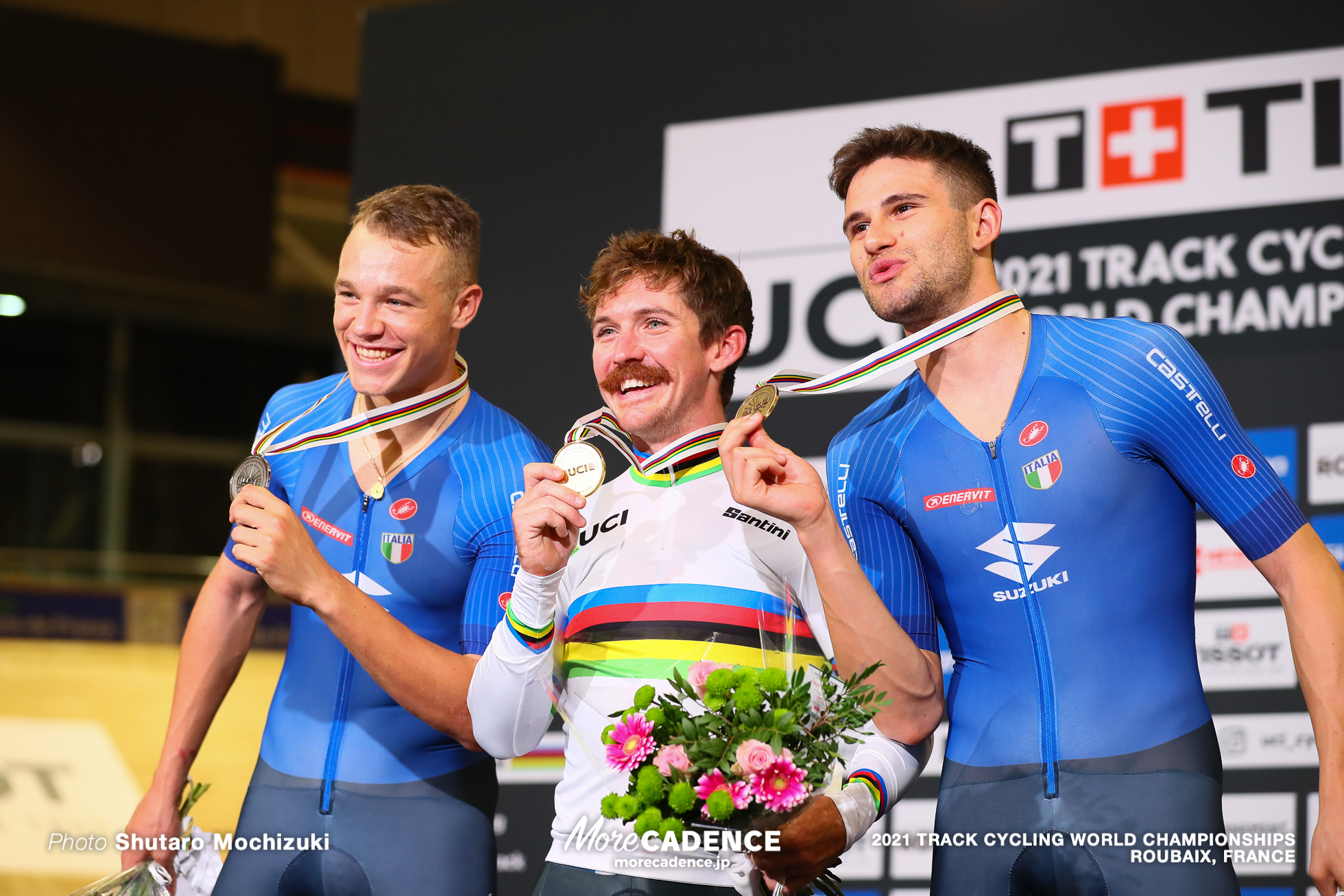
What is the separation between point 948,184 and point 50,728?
755cm

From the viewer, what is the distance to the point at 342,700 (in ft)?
8.14

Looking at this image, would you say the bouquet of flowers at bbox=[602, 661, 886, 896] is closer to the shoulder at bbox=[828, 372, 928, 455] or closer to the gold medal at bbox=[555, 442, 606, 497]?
the gold medal at bbox=[555, 442, 606, 497]

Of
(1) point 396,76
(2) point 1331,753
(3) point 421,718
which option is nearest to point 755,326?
(1) point 396,76

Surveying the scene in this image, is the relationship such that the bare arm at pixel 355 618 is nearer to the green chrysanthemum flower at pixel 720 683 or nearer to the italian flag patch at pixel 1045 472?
the green chrysanthemum flower at pixel 720 683

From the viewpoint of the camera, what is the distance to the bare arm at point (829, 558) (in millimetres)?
2078

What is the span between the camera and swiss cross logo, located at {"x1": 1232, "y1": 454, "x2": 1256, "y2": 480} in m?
2.17

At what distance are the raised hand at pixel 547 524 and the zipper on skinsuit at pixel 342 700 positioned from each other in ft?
1.67

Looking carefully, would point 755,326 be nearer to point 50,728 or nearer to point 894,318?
point 894,318

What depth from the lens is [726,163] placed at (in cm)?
443

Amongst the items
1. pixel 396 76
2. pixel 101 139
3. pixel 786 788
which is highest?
pixel 101 139

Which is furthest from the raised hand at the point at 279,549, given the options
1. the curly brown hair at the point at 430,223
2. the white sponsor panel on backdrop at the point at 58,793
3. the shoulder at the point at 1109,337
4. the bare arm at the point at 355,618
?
the white sponsor panel on backdrop at the point at 58,793

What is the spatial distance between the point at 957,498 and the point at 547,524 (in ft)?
2.45

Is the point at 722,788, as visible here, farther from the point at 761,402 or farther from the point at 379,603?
the point at 379,603

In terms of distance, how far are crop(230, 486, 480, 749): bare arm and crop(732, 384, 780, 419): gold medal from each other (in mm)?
702
